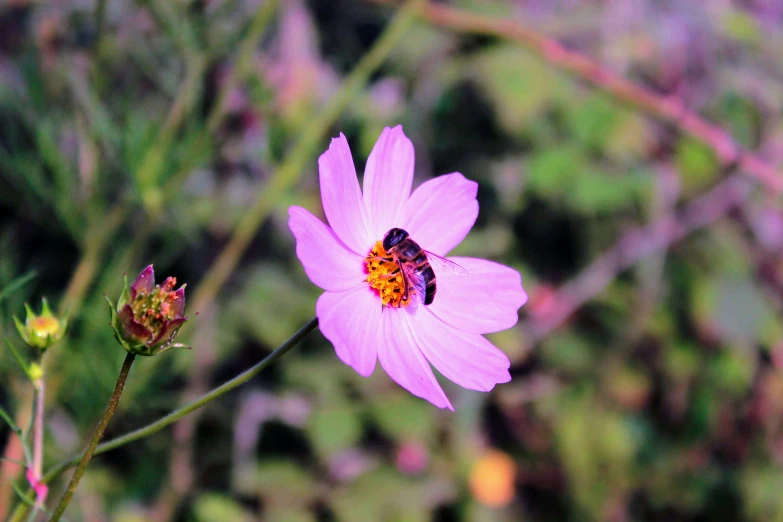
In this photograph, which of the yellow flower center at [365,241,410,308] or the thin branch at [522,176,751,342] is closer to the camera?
the yellow flower center at [365,241,410,308]

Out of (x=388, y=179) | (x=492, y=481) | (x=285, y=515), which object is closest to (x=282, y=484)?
(x=285, y=515)

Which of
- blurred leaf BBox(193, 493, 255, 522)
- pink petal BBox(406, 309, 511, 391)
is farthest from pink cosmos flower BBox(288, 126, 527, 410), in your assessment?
blurred leaf BBox(193, 493, 255, 522)

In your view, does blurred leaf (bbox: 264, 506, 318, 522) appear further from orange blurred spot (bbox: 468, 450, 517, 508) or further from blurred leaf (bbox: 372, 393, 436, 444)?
orange blurred spot (bbox: 468, 450, 517, 508)

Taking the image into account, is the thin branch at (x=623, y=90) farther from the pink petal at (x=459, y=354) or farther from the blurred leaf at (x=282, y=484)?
the blurred leaf at (x=282, y=484)

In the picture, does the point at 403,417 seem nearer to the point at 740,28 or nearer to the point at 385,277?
the point at 385,277

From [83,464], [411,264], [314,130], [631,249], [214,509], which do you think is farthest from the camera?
[631,249]

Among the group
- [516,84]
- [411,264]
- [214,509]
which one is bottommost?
[214,509]

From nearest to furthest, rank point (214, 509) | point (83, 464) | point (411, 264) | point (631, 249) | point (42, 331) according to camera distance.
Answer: point (83, 464) → point (42, 331) → point (411, 264) → point (214, 509) → point (631, 249)
